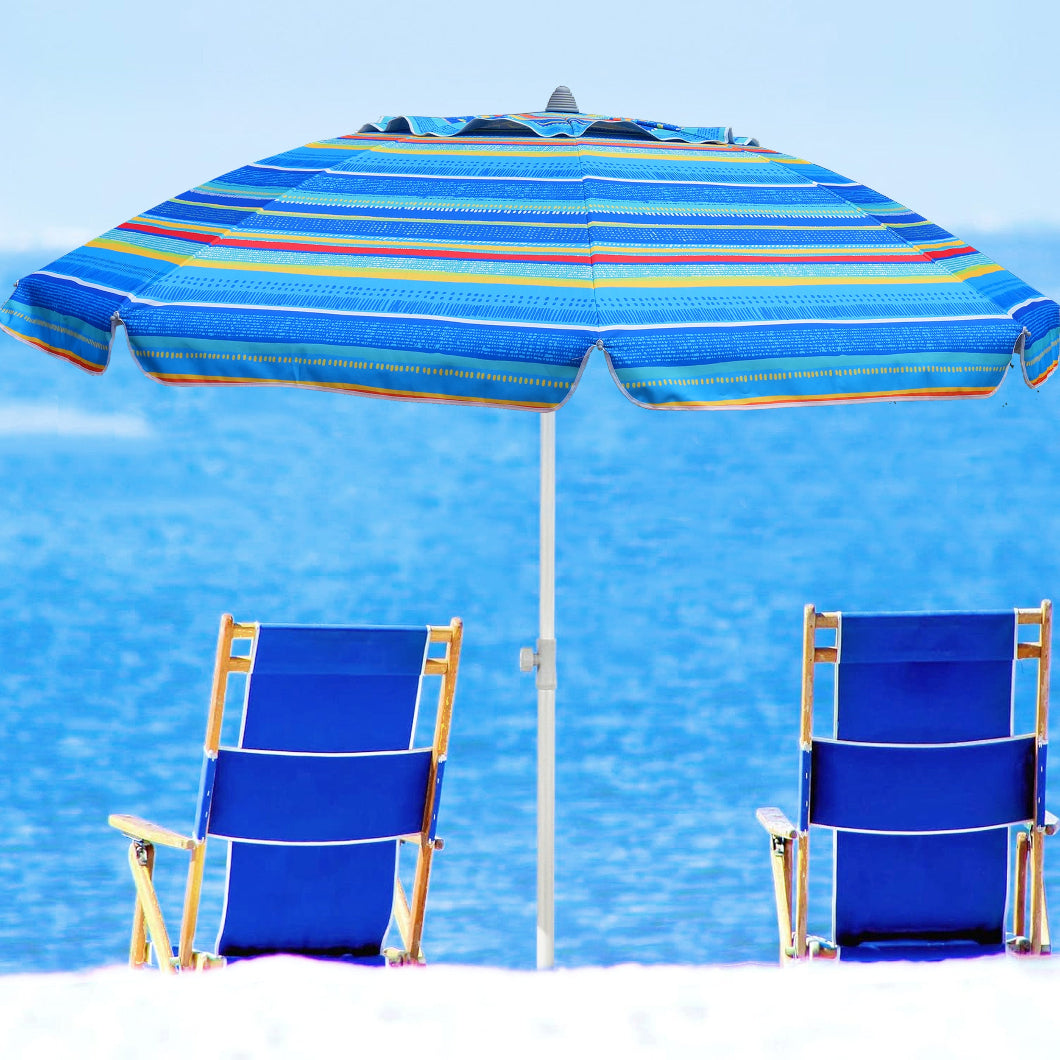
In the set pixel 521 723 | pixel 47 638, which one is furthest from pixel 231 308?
pixel 47 638

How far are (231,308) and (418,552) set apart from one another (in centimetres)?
920

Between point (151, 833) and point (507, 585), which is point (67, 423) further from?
point (151, 833)

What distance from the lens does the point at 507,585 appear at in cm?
1016

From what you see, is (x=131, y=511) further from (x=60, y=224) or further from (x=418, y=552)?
(x=60, y=224)

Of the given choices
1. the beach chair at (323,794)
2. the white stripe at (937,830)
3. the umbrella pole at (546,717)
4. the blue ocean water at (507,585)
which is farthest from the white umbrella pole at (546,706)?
the blue ocean water at (507,585)

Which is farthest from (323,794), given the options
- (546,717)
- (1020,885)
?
(1020,885)

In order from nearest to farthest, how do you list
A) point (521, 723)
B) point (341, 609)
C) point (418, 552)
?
point (521, 723) < point (341, 609) < point (418, 552)

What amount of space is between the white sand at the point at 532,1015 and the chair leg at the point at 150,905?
0.54 meters

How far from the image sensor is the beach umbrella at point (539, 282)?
6.21ft

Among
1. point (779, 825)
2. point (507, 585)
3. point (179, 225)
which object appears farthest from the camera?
point (507, 585)

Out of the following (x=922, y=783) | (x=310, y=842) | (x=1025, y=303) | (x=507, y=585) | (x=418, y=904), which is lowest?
(x=507, y=585)

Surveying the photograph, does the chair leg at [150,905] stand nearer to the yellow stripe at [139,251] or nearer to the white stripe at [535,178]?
the yellow stripe at [139,251]

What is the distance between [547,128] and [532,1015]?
4.53 ft

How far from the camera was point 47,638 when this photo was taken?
8422mm
